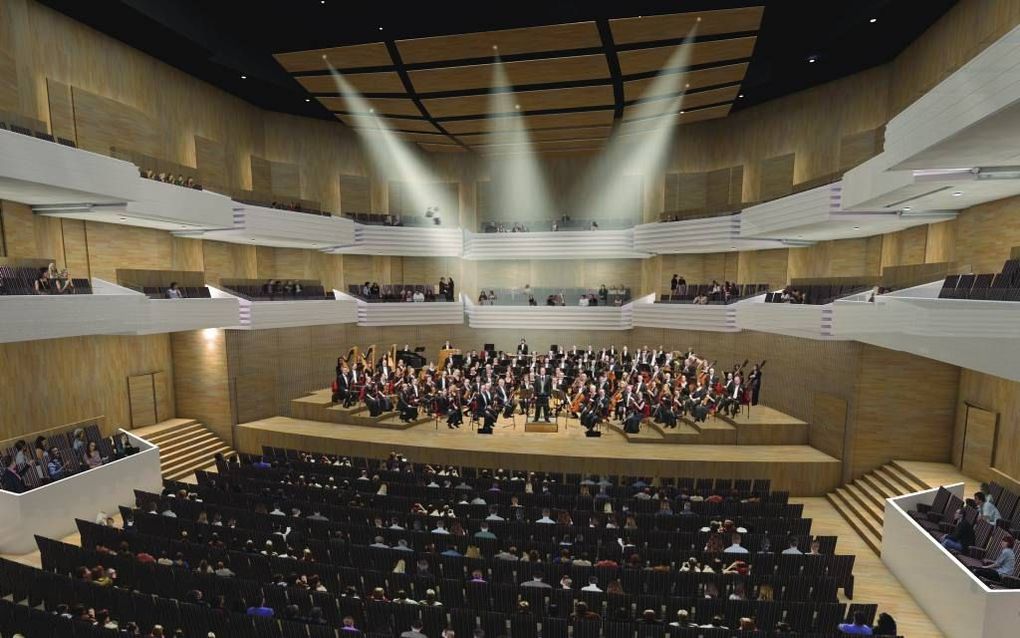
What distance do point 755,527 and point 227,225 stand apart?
15634 millimetres

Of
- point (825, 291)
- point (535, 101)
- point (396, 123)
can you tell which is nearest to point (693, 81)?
point (535, 101)

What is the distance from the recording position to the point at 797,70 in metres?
15.0

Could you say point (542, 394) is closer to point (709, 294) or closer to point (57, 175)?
point (709, 294)

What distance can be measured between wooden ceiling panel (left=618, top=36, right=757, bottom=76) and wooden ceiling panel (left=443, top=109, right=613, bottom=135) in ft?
11.3

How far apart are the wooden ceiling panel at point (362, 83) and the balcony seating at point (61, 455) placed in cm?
1141

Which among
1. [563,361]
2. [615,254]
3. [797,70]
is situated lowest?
[563,361]

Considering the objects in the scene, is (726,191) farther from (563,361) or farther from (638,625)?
(638,625)

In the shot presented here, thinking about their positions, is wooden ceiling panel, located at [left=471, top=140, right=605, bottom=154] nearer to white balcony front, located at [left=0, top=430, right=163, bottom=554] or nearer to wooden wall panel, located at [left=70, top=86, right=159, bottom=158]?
wooden wall panel, located at [left=70, top=86, right=159, bottom=158]

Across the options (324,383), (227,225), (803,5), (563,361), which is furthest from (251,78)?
(803,5)

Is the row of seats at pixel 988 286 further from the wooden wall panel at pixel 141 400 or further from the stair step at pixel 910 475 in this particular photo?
the wooden wall panel at pixel 141 400

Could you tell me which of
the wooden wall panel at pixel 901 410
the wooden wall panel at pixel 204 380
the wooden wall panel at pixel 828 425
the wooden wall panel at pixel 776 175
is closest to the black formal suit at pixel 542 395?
the wooden wall panel at pixel 828 425

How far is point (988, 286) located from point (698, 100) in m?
11.5

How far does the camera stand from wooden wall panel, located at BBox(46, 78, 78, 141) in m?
12.6

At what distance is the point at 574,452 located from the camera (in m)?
12.5
